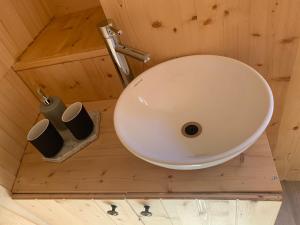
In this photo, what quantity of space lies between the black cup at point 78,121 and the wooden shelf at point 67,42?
0.20 meters

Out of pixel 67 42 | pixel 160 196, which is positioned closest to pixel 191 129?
pixel 160 196

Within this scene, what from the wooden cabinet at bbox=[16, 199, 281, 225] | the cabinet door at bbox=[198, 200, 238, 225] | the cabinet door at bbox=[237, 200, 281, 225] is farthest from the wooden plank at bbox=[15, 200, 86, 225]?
the cabinet door at bbox=[237, 200, 281, 225]

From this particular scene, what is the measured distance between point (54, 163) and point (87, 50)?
44 cm

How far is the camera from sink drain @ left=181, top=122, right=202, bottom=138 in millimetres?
954

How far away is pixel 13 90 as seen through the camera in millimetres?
1130

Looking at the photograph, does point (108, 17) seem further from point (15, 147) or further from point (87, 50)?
point (15, 147)

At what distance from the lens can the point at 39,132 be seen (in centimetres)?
Result: 104

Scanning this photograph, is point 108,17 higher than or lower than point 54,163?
higher

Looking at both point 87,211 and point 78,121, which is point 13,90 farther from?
point 87,211

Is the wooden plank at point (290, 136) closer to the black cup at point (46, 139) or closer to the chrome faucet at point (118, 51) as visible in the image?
the chrome faucet at point (118, 51)

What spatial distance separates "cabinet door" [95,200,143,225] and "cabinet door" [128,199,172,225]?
0.02m

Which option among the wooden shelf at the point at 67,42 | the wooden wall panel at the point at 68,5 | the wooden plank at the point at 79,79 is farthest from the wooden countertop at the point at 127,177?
the wooden wall panel at the point at 68,5

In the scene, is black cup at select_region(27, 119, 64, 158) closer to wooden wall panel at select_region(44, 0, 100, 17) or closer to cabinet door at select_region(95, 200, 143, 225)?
cabinet door at select_region(95, 200, 143, 225)

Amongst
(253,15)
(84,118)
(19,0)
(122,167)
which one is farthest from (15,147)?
(253,15)
